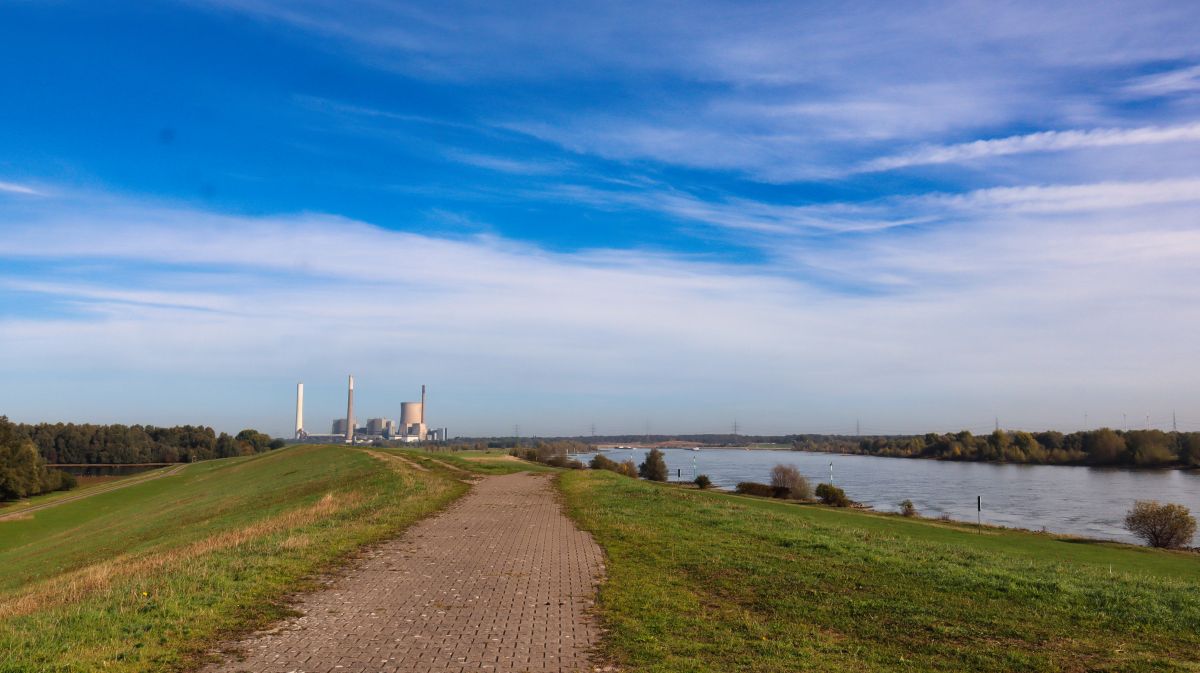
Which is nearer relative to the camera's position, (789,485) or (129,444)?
(789,485)

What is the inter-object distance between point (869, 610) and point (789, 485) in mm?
51574

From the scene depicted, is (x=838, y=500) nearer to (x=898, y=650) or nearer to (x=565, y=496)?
(x=565, y=496)

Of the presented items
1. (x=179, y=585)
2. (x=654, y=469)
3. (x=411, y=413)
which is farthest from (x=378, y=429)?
(x=179, y=585)

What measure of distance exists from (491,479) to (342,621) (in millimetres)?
22676

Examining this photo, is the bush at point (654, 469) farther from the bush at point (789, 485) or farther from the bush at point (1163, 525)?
the bush at point (1163, 525)

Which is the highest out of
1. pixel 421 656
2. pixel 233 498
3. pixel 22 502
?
pixel 421 656

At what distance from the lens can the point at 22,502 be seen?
58812 mm

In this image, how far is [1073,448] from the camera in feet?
349

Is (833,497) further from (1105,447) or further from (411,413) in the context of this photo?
(411,413)

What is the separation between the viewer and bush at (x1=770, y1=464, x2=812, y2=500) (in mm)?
50312

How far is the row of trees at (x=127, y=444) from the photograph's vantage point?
366ft

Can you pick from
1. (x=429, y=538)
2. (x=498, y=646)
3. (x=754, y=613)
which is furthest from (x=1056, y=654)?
(x=429, y=538)

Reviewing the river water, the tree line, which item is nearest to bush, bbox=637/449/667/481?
the river water

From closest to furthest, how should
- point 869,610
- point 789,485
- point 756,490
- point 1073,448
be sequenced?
point 869,610 → point 756,490 → point 789,485 → point 1073,448
